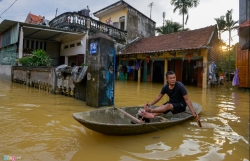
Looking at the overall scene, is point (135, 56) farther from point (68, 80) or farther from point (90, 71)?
point (90, 71)

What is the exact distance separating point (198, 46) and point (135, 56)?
19.8ft

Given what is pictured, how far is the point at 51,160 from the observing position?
228 centimetres

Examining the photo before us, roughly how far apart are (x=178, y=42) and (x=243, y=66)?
5070mm

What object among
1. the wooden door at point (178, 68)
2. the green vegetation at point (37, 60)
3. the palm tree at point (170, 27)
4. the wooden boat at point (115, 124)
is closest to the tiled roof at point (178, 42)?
the wooden door at point (178, 68)

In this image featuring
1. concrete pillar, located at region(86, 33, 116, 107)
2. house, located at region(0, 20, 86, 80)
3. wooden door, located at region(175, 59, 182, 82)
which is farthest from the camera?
wooden door, located at region(175, 59, 182, 82)

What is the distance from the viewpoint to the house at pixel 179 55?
41.7 feet

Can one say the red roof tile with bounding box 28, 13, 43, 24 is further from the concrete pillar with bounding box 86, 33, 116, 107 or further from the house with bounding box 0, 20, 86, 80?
the concrete pillar with bounding box 86, 33, 116, 107

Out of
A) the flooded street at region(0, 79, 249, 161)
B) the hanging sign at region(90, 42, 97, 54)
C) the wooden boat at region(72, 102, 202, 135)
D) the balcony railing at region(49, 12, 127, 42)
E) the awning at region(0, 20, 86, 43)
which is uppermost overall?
the balcony railing at region(49, 12, 127, 42)

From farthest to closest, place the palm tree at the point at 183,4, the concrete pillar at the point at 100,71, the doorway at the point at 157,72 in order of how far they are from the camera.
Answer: the palm tree at the point at 183,4
the doorway at the point at 157,72
the concrete pillar at the point at 100,71

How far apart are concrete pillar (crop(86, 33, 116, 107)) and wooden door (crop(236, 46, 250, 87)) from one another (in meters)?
9.27

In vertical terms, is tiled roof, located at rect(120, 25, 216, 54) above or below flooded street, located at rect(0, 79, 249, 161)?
above

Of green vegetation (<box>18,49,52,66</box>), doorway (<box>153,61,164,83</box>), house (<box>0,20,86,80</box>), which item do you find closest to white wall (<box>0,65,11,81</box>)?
house (<box>0,20,86,80</box>)

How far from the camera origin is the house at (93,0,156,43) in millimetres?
19016

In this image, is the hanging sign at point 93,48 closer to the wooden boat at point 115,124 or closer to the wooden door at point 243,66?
the wooden boat at point 115,124
